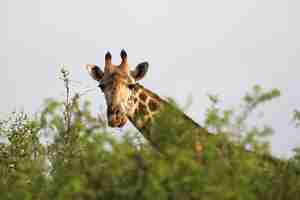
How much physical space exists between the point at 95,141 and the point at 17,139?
1330 cm

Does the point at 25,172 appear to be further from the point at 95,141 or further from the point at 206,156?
the point at 206,156

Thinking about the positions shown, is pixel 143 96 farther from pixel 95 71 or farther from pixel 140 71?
pixel 95 71

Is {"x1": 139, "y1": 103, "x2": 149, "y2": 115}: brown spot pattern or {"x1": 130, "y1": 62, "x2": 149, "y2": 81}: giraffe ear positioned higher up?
{"x1": 130, "y1": 62, "x2": 149, "y2": 81}: giraffe ear

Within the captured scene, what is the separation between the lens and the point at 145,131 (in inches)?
514

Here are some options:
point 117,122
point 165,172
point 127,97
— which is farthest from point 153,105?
point 165,172

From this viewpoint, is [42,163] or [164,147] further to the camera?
[42,163]

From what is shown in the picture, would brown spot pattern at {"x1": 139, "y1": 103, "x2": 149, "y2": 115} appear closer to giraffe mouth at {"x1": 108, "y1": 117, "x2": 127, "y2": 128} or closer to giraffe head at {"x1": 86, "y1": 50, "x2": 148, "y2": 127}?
giraffe head at {"x1": 86, "y1": 50, "x2": 148, "y2": 127}

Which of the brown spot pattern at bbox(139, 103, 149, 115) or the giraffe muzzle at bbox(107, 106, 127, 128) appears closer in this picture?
the giraffe muzzle at bbox(107, 106, 127, 128)

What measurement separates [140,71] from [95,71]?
0.98 m

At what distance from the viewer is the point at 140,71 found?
14906mm

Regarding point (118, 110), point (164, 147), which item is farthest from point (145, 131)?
point (164, 147)

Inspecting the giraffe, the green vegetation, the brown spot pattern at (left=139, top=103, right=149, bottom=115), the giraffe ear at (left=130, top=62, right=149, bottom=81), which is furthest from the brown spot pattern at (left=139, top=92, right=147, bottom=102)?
the green vegetation

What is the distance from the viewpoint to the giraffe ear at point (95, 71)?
1512 centimetres

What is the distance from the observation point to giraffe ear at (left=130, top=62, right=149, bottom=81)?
14820 mm
